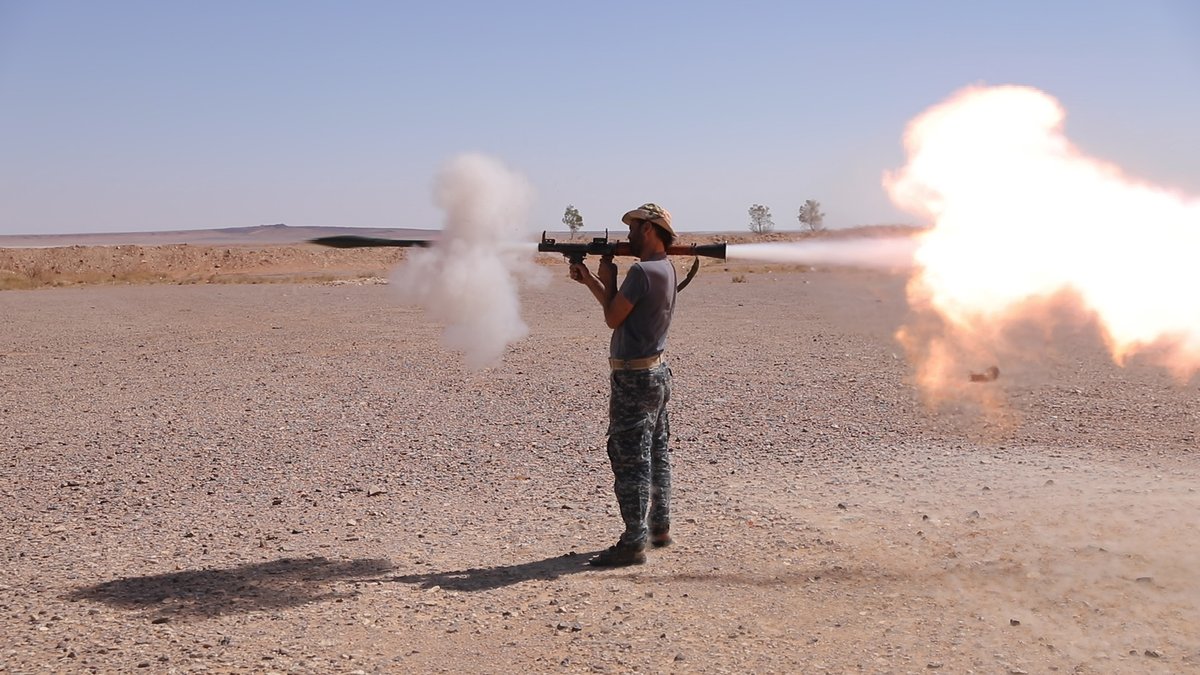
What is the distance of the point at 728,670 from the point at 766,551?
182cm

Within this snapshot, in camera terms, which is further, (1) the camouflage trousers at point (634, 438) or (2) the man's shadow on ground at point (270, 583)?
(1) the camouflage trousers at point (634, 438)

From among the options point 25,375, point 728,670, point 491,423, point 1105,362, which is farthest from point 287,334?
point 728,670

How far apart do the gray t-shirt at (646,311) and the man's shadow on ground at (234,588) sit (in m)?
1.98

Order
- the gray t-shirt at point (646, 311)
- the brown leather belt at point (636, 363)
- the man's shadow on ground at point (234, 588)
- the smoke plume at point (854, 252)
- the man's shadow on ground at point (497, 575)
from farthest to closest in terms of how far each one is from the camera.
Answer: the smoke plume at point (854, 252) < the brown leather belt at point (636, 363) < the gray t-shirt at point (646, 311) < the man's shadow on ground at point (497, 575) < the man's shadow on ground at point (234, 588)

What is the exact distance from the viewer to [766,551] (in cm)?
642

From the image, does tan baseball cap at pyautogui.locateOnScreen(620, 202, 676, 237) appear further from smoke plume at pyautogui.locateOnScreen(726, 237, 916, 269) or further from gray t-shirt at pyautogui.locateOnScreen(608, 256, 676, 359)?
smoke plume at pyautogui.locateOnScreen(726, 237, 916, 269)

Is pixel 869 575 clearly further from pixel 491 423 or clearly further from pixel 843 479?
pixel 491 423

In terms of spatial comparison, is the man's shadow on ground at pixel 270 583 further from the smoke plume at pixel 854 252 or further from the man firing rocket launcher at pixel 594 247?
the smoke plume at pixel 854 252

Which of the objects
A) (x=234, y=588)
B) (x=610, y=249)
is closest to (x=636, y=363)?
(x=610, y=249)

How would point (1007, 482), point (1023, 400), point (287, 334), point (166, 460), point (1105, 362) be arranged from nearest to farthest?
point (1007, 482), point (166, 460), point (1023, 400), point (1105, 362), point (287, 334)

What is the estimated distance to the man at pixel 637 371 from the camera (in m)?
6.09

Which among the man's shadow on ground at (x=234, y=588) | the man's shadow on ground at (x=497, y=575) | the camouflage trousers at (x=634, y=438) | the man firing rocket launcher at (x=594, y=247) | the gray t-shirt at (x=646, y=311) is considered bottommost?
the man's shadow on ground at (x=234, y=588)

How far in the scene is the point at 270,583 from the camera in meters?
5.93

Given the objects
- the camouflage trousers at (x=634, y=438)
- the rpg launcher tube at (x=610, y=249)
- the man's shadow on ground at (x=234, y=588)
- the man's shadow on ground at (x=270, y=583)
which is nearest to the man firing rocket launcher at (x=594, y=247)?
the rpg launcher tube at (x=610, y=249)
